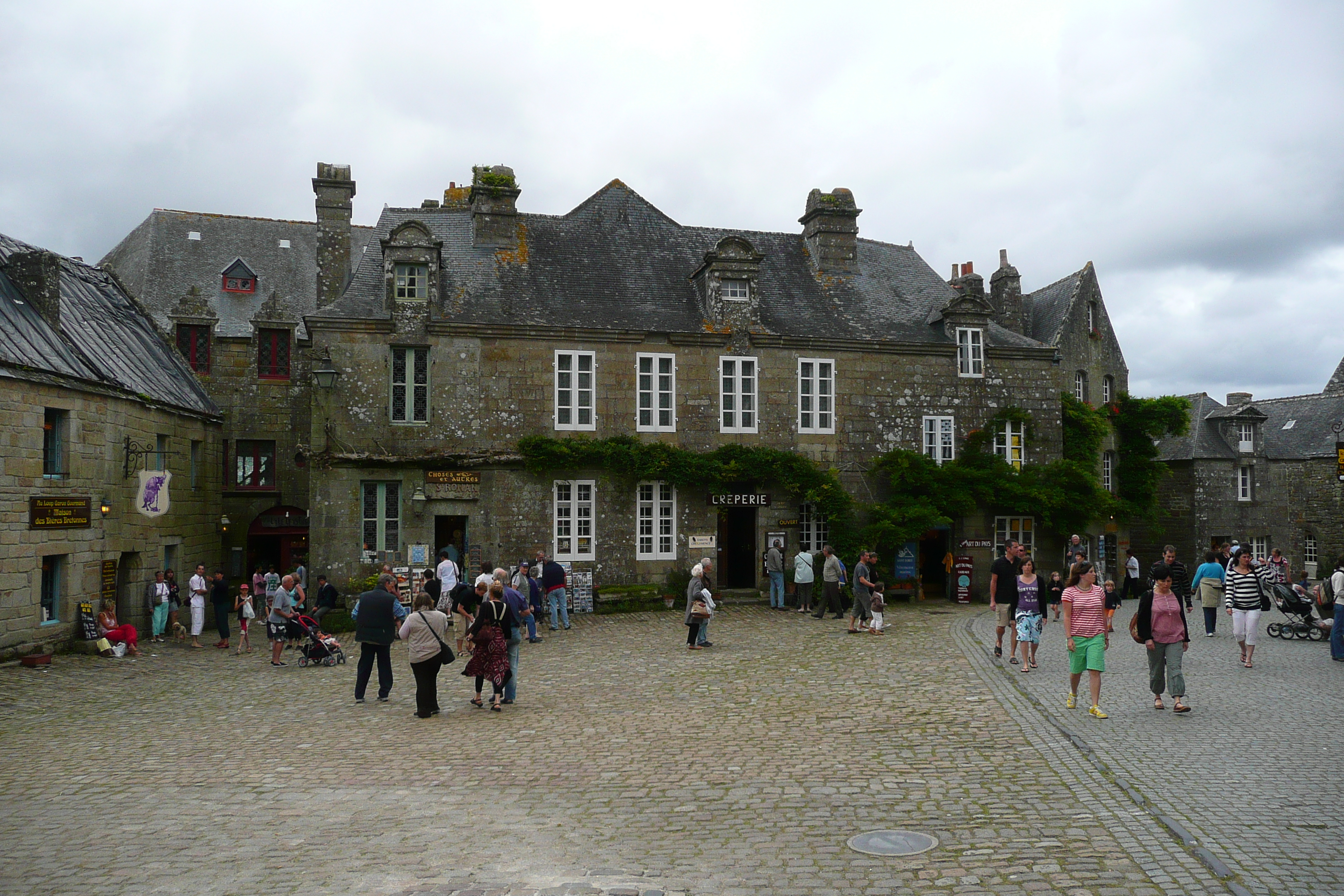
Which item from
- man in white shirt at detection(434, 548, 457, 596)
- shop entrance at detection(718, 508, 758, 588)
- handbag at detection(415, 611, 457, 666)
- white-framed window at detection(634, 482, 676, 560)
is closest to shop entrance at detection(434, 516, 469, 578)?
man in white shirt at detection(434, 548, 457, 596)

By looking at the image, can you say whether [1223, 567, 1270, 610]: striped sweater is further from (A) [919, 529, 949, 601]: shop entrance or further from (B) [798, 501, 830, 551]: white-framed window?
(A) [919, 529, 949, 601]: shop entrance

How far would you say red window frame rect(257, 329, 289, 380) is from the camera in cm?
3167

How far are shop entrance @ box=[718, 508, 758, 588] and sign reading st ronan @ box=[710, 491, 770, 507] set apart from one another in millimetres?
1178

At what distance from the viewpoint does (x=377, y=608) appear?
41.8 feet

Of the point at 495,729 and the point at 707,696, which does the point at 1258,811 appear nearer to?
the point at 707,696

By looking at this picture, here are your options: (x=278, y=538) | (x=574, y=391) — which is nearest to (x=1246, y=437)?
(x=574, y=391)

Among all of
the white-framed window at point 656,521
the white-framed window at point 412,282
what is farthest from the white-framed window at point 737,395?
the white-framed window at point 412,282

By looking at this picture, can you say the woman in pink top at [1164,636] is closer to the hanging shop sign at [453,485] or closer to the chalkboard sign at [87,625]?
the hanging shop sign at [453,485]

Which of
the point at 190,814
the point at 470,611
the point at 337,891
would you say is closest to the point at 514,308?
the point at 470,611

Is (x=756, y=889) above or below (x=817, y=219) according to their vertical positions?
below

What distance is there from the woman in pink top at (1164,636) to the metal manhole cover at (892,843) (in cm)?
529

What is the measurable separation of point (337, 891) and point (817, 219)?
25.0 m

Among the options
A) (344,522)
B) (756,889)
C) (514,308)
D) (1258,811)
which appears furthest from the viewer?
(514,308)

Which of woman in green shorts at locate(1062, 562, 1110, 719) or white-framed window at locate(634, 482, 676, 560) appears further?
white-framed window at locate(634, 482, 676, 560)
